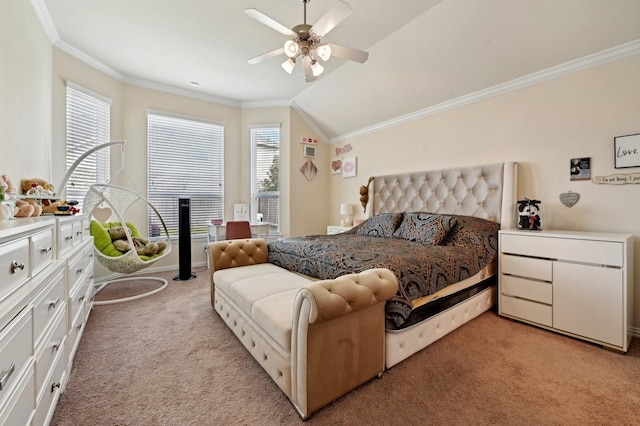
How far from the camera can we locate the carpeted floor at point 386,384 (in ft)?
4.37

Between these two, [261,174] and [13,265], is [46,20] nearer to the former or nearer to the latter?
[261,174]

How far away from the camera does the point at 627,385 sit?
1561 millimetres

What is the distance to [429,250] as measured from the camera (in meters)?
2.22

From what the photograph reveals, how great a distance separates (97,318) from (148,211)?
2.04 metres

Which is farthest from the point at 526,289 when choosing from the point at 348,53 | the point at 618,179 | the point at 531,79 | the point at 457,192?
the point at 348,53

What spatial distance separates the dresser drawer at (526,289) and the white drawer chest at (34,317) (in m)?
3.23

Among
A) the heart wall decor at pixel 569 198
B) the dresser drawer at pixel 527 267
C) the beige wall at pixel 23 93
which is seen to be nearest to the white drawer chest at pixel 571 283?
the dresser drawer at pixel 527 267

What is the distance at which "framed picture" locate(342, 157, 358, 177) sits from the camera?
4773mm

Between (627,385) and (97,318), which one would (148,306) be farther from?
(627,385)

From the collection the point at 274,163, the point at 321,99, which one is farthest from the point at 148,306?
the point at 321,99

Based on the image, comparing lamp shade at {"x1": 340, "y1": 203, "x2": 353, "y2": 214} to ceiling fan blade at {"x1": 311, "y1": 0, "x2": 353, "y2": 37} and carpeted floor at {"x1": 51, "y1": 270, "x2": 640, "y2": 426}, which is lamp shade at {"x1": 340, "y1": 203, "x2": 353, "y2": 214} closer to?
carpeted floor at {"x1": 51, "y1": 270, "x2": 640, "y2": 426}

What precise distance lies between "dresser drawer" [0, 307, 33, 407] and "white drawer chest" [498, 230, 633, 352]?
3243 mm

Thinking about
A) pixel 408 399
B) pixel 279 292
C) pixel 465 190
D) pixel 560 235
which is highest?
pixel 465 190

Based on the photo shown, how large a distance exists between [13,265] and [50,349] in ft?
1.88
